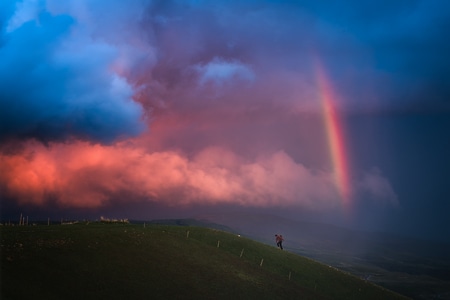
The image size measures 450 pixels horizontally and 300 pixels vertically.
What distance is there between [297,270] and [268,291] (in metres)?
18.1

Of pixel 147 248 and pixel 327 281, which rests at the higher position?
pixel 147 248

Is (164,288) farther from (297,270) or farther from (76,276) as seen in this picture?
(297,270)

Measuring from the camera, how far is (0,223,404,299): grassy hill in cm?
3531

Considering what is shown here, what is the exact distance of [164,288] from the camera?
40.8 m

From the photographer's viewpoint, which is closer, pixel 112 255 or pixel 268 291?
pixel 112 255

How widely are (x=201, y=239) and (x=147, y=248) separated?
16714 mm

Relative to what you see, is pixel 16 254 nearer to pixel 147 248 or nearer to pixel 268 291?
pixel 147 248

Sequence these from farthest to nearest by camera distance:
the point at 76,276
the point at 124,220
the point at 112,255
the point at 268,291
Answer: the point at 124,220, the point at 268,291, the point at 112,255, the point at 76,276

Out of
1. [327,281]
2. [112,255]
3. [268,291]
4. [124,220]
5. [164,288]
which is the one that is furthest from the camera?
→ [124,220]

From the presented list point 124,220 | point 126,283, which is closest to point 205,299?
point 126,283

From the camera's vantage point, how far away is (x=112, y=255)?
45250 mm

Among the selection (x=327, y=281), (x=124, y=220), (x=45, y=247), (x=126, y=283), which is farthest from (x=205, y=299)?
(x=124, y=220)

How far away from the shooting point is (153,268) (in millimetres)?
44969

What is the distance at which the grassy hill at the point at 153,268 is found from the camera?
116 feet
